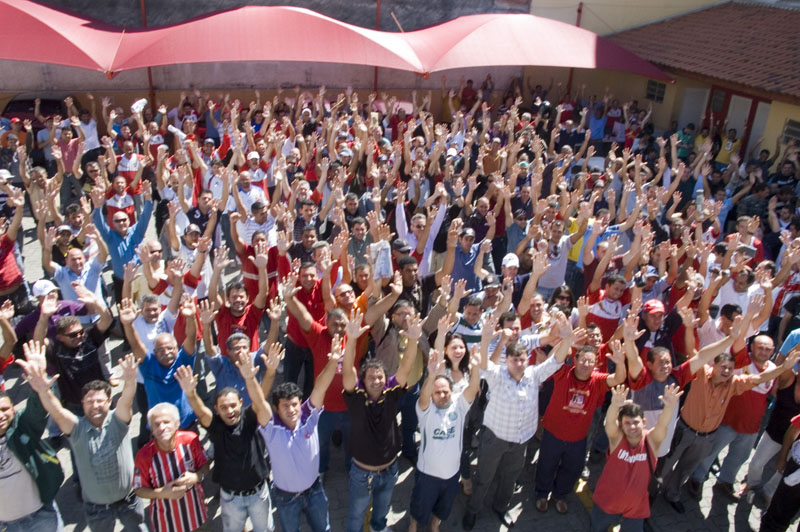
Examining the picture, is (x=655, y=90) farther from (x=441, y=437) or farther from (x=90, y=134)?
(x=441, y=437)

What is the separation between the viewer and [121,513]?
3.87m

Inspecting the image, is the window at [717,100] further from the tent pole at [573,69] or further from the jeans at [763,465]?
the jeans at [763,465]

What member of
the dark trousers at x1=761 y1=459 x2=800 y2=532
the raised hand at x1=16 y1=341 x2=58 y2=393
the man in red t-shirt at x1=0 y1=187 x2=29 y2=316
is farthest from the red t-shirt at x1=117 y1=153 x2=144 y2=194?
the dark trousers at x1=761 y1=459 x2=800 y2=532

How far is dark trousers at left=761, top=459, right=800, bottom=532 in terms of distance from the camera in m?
4.33

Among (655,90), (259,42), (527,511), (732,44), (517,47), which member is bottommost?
(527,511)

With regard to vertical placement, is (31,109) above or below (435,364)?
above

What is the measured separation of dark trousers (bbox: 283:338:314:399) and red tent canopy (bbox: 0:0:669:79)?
8850mm

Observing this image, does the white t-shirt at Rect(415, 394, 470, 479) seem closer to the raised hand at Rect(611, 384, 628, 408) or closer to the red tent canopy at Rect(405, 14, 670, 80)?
the raised hand at Rect(611, 384, 628, 408)

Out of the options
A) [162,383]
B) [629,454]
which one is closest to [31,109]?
[162,383]

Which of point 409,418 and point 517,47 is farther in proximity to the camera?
point 517,47

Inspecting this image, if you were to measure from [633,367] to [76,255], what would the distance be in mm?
4639

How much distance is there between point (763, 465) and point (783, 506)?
A: 636 mm

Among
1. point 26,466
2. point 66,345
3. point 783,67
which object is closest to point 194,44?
point 66,345

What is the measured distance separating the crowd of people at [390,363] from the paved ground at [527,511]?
0.09m
